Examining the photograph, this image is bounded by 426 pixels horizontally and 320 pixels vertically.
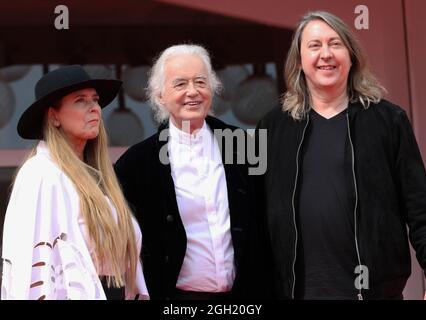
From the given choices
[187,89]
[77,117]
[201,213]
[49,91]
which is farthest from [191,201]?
[49,91]

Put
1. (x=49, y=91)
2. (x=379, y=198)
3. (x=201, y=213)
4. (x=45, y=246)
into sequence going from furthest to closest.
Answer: (x=201, y=213), (x=379, y=198), (x=49, y=91), (x=45, y=246)

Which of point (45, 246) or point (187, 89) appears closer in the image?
point (45, 246)

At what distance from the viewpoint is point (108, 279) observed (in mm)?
3074

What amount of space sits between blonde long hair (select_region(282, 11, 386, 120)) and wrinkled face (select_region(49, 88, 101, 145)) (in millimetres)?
688

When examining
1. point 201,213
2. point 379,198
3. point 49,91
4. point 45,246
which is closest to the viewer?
point 45,246

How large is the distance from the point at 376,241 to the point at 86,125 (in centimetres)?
97

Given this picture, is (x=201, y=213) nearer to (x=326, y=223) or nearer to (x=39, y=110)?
(x=326, y=223)

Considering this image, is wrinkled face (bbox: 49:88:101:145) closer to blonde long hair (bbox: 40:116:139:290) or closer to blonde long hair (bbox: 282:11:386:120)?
blonde long hair (bbox: 40:116:139:290)

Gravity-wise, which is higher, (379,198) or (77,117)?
(77,117)

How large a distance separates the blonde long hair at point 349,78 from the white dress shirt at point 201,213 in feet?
1.10

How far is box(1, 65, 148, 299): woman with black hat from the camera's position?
2.97 m

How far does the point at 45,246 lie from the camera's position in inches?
117

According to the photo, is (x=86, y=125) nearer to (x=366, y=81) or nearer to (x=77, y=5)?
(x=366, y=81)

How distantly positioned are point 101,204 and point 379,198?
88cm
